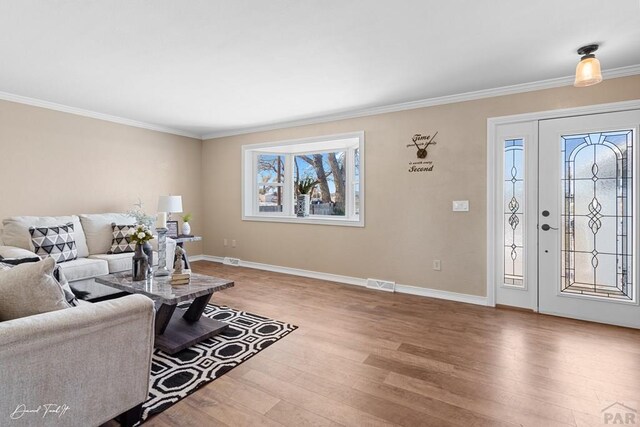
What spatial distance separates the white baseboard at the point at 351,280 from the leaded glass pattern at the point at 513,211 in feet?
1.45

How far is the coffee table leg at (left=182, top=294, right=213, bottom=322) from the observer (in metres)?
2.71

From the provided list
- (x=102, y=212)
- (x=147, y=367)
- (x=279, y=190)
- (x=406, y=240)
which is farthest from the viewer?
(x=279, y=190)

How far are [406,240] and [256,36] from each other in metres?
2.84

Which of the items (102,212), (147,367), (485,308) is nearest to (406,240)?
(485,308)

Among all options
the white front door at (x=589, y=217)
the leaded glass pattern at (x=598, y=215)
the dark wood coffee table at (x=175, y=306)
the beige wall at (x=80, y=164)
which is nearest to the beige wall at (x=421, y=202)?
the white front door at (x=589, y=217)

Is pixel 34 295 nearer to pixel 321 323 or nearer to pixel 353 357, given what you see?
pixel 353 357

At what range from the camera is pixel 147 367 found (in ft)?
5.27

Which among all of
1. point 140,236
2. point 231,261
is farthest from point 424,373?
point 231,261

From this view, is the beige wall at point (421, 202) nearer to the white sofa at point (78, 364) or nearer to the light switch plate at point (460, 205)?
the light switch plate at point (460, 205)

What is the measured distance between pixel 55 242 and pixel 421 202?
4173mm

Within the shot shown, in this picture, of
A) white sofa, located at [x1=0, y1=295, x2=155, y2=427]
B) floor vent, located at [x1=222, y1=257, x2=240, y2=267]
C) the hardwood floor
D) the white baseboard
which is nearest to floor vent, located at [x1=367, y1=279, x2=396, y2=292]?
the white baseboard

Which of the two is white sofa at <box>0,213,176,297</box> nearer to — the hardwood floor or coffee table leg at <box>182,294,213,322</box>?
coffee table leg at <box>182,294,213,322</box>

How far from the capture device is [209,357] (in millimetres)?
2277

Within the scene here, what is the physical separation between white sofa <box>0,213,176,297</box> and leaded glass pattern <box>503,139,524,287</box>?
4.17 meters
